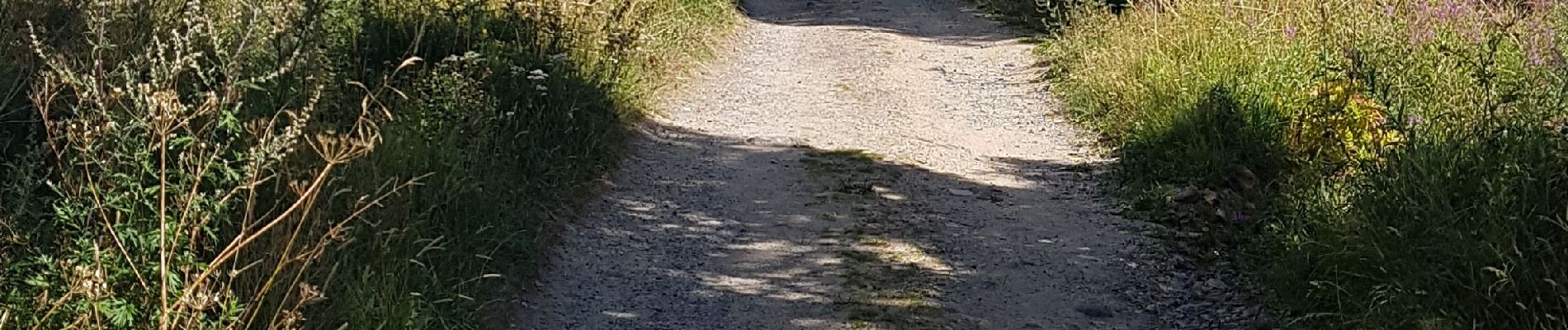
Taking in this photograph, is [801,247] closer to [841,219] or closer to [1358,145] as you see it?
[841,219]

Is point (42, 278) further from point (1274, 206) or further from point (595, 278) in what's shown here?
point (1274, 206)

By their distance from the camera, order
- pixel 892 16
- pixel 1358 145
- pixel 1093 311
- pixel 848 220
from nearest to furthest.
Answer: pixel 1093 311
pixel 1358 145
pixel 848 220
pixel 892 16

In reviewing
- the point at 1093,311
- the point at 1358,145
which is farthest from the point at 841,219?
the point at 1358,145

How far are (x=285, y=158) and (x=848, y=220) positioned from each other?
2.99 metres

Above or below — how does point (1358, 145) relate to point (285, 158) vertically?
below

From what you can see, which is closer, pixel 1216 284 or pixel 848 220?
pixel 1216 284

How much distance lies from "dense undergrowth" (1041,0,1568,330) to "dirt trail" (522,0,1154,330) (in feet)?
1.69

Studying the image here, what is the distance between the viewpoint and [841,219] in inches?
283

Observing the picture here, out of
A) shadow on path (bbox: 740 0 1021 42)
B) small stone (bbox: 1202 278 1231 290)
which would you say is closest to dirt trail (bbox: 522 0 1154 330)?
small stone (bbox: 1202 278 1231 290)

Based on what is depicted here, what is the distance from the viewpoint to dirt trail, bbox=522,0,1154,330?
591 cm

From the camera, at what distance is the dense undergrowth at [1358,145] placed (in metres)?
4.66

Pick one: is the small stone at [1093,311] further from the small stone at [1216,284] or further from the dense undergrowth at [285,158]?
the dense undergrowth at [285,158]

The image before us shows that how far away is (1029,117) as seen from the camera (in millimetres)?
10344

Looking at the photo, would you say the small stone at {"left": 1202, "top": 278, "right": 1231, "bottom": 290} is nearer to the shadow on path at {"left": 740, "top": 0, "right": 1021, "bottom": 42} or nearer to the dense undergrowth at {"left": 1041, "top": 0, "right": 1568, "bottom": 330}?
the dense undergrowth at {"left": 1041, "top": 0, "right": 1568, "bottom": 330}
